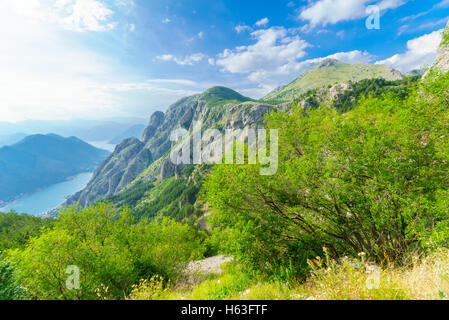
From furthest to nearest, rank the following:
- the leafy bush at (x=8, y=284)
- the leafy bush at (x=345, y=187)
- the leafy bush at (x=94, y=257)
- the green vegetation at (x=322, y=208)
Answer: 1. the leafy bush at (x=94, y=257)
2. the leafy bush at (x=345, y=187)
3. the leafy bush at (x=8, y=284)
4. the green vegetation at (x=322, y=208)

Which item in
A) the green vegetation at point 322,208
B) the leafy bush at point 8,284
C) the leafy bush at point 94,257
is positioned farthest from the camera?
the leafy bush at point 94,257

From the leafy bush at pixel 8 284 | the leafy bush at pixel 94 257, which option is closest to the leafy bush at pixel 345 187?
the leafy bush at pixel 94 257

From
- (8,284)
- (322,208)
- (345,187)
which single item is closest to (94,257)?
(8,284)

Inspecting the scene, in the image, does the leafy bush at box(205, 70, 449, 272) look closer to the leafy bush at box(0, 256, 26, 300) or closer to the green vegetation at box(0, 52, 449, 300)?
the green vegetation at box(0, 52, 449, 300)

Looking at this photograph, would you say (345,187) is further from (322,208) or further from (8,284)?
(8,284)

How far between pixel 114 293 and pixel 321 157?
2210 cm

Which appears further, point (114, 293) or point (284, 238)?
point (114, 293)

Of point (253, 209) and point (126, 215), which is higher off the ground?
point (253, 209)

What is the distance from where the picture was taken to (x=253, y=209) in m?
12.0

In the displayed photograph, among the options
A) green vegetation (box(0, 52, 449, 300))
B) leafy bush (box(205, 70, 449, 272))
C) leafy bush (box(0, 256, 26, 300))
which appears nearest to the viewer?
green vegetation (box(0, 52, 449, 300))

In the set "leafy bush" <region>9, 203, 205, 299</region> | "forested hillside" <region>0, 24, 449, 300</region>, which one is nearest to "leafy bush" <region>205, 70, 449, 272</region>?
"forested hillside" <region>0, 24, 449, 300</region>

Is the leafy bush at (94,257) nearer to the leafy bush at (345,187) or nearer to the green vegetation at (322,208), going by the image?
the green vegetation at (322,208)

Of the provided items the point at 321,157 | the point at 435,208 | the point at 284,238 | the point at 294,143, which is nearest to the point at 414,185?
the point at 435,208
